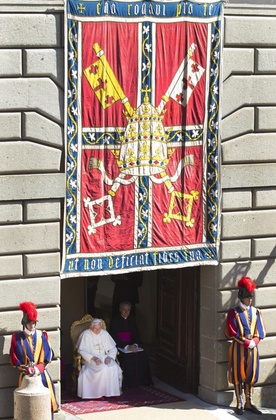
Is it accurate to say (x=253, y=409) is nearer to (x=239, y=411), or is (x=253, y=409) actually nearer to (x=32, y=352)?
(x=239, y=411)

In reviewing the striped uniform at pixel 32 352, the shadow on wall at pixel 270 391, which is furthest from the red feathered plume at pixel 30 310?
the shadow on wall at pixel 270 391

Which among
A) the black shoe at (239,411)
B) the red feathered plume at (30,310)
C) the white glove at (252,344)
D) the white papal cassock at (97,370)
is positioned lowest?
the black shoe at (239,411)

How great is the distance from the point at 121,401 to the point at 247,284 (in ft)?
8.74

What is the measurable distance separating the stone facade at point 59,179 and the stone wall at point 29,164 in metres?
0.01

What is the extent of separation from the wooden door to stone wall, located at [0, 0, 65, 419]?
2.55 metres

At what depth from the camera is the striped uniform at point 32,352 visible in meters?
17.5

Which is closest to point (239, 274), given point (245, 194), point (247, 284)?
point (247, 284)

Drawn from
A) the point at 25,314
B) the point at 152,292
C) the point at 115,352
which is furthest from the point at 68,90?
the point at 152,292

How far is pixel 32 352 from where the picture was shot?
57.6ft

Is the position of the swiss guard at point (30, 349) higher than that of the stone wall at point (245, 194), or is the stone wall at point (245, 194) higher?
the stone wall at point (245, 194)

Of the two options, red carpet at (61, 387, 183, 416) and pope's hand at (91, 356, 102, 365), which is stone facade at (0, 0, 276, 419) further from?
pope's hand at (91, 356, 102, 365)

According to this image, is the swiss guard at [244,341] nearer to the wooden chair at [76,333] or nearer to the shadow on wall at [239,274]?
the shadow on wall at [239,274]

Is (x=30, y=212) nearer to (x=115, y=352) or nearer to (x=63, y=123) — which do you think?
(x=63, y=123)

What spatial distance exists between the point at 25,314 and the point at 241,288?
11.2 feet
